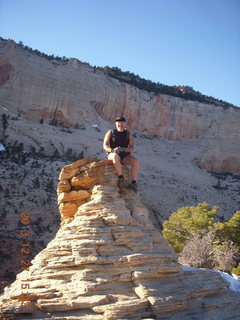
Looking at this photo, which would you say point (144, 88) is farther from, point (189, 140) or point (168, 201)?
point (168, 201)

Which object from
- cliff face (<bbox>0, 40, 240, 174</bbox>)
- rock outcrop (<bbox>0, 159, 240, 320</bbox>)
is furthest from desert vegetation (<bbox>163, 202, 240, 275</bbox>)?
cliff face (<bbox>0, 40, 240, 174</bbox>)

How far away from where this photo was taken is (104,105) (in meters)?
52.7

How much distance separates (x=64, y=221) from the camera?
8.45 meters

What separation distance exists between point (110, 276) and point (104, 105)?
155 ft

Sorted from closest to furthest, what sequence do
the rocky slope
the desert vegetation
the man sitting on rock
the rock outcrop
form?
the rock outcrop < the man sitting on rock < the desert vegetation < the rocky slope

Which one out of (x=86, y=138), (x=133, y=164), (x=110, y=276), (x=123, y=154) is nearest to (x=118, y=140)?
(x=123, y=154)

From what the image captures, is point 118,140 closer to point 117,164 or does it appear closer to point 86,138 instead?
point 117,164

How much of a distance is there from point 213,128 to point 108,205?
53880 millimetres

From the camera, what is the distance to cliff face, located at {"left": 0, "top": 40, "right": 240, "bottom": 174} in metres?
46.7

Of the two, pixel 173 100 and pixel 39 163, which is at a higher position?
pixel 173 100

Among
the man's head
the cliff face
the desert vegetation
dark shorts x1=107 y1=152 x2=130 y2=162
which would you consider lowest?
the desert vegetation

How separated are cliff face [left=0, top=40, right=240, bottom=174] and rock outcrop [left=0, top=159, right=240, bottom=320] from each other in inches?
1525

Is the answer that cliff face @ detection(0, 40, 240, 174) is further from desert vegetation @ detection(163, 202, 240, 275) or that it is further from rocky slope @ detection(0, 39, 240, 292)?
desert vegetation @ detection(163, 202, 240, 275)

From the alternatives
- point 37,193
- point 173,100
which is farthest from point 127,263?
point 173,100
